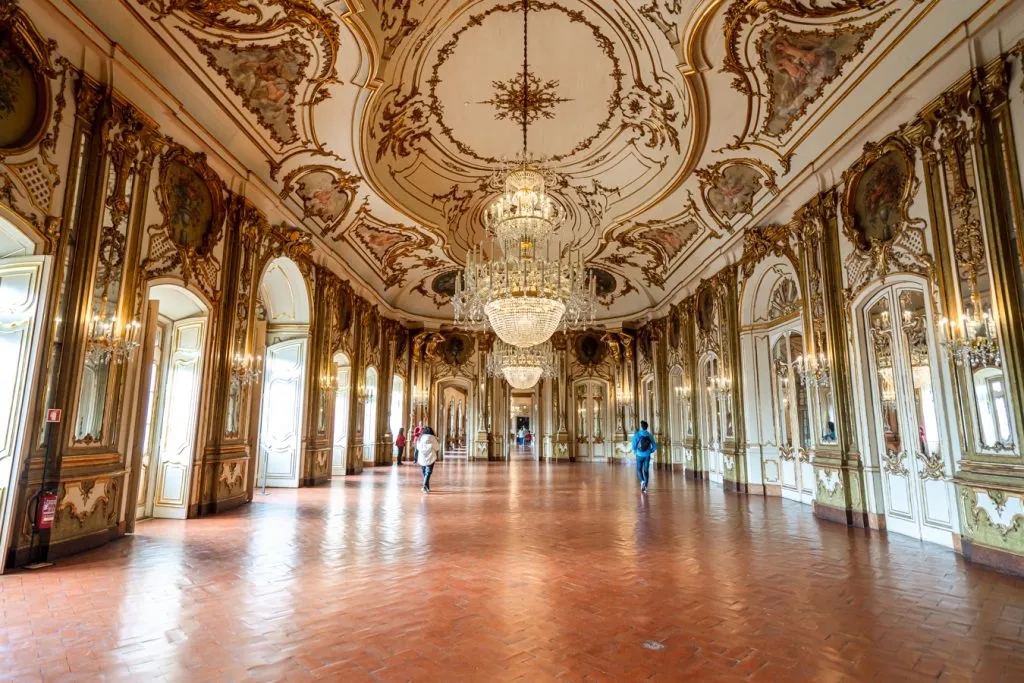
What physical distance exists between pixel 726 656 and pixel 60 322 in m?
5.96

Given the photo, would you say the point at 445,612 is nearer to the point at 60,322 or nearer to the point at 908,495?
the point at 60,322

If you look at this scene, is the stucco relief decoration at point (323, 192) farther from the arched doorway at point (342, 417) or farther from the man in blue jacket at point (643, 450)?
the man in blue jacket at point (643, 450)

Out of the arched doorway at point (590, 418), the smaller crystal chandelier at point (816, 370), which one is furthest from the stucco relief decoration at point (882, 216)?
the arched doorway at point (590, 418)

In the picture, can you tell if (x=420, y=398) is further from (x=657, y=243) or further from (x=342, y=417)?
(x=657, y=243)

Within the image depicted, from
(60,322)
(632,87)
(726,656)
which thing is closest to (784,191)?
(632,87)

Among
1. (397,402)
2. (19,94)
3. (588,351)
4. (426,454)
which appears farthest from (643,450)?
(397,402)

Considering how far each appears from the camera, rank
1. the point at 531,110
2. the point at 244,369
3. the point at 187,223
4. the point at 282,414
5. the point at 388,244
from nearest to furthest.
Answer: the point at 187,223 < the point at 244,369 < the point at 531,110 < the point at 282,414 < the point at 388,244

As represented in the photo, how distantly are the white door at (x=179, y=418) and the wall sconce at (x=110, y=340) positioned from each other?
1472 millimetres

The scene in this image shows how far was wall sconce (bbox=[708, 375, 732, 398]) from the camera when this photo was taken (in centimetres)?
1118

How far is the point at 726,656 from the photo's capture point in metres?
2.86

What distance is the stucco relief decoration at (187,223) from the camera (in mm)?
6309

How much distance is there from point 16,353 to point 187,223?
268 centimetres

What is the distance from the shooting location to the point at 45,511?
4.59m

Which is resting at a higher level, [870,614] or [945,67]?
Result: [945,67]
